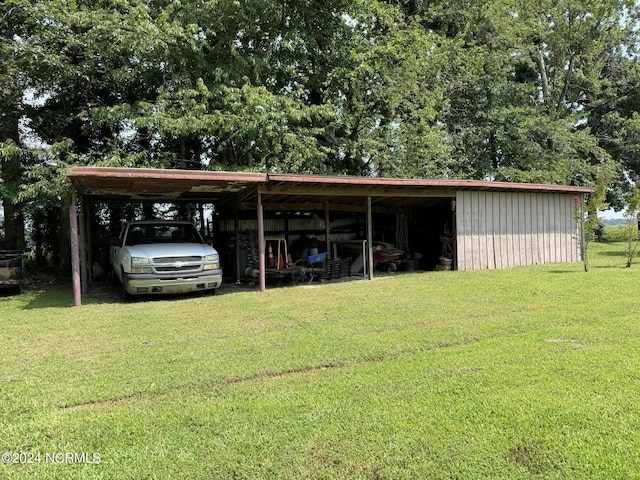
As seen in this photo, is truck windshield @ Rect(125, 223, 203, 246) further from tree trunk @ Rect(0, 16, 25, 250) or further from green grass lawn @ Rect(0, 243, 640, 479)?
tree trunk @ Rect(0, 16, 25, 250)

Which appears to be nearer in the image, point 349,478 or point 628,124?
point 349,478

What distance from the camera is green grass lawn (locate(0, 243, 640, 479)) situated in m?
2.45

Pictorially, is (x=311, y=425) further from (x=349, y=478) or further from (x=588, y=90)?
(x=588, y=90)

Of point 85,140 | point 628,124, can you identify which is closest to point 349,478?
point 85,140

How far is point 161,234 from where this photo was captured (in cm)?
966

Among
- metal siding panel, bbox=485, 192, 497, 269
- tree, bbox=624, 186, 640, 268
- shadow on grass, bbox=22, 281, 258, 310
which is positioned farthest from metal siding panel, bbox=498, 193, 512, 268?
shadow on grass, bbox=22, 281, 258, 310

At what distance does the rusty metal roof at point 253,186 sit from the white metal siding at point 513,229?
15.3 inches

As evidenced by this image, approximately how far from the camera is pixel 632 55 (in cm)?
2666

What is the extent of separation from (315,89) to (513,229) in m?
8.91

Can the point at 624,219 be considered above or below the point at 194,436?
above

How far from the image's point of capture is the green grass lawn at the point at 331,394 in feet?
8.04

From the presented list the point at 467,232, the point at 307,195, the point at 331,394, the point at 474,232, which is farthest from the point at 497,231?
the point at 331,394

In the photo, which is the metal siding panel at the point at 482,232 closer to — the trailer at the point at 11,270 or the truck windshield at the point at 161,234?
the truck windshield at the point at 161,234

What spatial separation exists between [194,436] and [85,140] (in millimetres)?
14369
